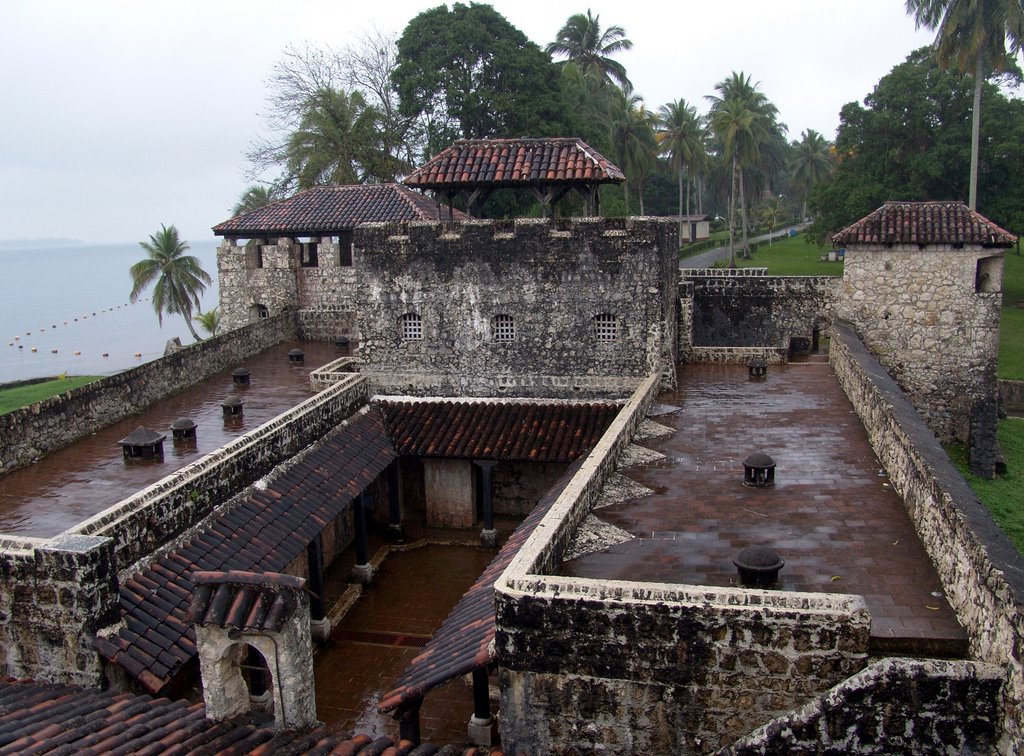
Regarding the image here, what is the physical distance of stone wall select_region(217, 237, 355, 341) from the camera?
3259 centimetres

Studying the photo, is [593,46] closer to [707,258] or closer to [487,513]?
[707,258]

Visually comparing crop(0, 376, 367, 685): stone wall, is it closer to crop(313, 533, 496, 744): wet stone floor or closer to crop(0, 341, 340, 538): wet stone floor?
crop(0, 341, 340, 538): wet stone floor

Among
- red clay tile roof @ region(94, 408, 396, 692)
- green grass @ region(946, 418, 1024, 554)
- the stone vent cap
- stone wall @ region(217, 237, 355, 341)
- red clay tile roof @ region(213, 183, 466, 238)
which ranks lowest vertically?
green grass @ region(946, 418, 1024, 554)

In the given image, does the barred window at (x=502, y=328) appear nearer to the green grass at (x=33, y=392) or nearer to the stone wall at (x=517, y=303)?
the stone wall at (x=517, y=303)

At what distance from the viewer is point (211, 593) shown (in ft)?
31.2

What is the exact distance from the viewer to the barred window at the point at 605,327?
856 inches

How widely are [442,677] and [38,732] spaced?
169 inches

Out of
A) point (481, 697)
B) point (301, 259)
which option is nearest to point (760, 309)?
point (301, 259)

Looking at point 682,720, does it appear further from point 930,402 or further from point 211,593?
point 930,402

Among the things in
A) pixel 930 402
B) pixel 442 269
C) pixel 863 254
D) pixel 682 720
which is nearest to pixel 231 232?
pixel 442 269

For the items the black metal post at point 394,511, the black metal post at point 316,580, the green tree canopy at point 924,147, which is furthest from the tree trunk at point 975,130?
the black metal post at point 316,580

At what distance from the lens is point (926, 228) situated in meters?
26.2

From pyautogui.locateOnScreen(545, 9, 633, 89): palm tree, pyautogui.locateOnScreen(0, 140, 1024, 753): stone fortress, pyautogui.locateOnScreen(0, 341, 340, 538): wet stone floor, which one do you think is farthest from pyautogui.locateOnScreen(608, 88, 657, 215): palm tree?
pyautogui.locateOnScreen(0, 341, 340, 538): wet stone floor

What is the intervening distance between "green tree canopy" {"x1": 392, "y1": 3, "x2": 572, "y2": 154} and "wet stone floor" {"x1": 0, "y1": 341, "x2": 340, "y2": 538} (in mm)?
20876
